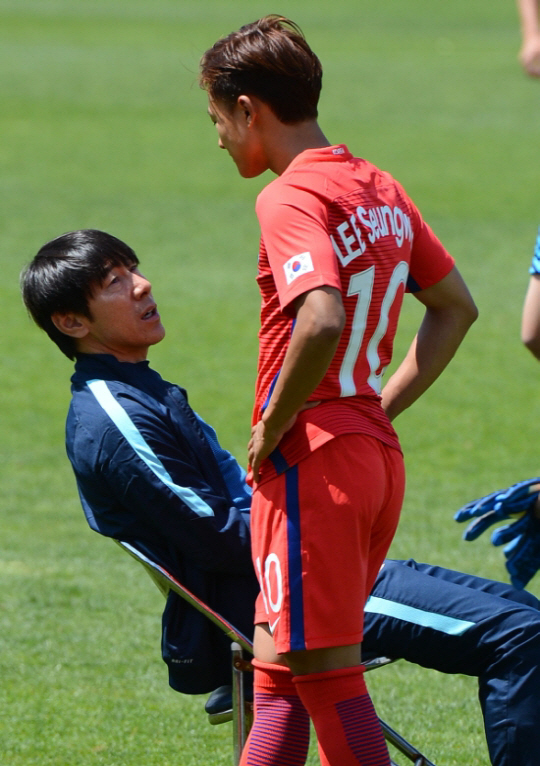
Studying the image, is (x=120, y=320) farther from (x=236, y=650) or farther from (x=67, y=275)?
(x=236, y=650)

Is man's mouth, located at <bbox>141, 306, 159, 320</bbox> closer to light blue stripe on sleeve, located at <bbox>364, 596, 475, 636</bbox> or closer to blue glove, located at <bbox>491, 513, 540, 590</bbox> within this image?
light blue stripe on sleeve, located at <bbox>364, 596, 475, 636</bbox>

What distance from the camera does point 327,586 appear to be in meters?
2.42

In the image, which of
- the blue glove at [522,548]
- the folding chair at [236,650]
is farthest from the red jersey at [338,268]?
the blue glove at [522,548]

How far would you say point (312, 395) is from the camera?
2.50m

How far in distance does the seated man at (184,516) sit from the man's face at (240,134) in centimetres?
61

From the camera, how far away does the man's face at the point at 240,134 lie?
254cm

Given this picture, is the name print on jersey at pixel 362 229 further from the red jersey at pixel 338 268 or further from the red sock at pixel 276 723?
the red sock at pixel 276 723

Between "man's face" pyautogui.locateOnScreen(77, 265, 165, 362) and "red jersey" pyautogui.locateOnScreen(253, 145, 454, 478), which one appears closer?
"red jersey" pyautogui.locateOnScreen(253, 145, 454, 478)

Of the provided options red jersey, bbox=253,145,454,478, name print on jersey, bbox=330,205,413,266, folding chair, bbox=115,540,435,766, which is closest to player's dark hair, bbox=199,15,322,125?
red jersey, bbox=253,145,454,478

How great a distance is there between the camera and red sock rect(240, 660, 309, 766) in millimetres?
2555

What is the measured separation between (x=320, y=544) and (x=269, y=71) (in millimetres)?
953

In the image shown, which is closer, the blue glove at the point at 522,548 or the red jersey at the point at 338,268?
the red jersey at the point at 338,268

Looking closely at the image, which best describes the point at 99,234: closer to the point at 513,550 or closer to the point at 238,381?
the point at 513,550

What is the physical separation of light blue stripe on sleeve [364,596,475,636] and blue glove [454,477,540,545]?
2.05 feet
